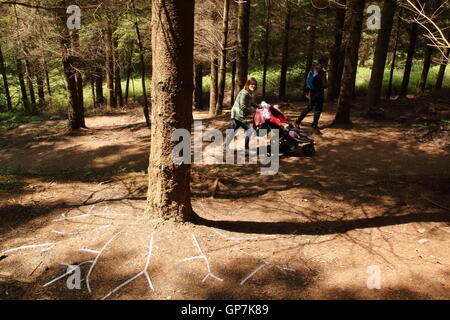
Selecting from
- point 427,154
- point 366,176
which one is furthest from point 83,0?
point 427,154

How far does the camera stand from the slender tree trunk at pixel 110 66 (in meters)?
18.1

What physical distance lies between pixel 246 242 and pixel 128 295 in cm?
185

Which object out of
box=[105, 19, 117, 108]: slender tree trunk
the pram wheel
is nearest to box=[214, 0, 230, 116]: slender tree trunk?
box=[105, 19, 117, 108]: slender tree trunk

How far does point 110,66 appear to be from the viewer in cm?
2194

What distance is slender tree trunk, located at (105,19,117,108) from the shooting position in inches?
712

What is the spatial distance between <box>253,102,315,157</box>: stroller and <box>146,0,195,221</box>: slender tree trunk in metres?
4.21

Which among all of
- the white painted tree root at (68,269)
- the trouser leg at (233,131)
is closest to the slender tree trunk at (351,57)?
the trouser leg at (233,131)

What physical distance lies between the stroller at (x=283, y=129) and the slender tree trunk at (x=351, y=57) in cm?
289

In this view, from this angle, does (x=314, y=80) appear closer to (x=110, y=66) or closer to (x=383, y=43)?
(x=383, y=43)

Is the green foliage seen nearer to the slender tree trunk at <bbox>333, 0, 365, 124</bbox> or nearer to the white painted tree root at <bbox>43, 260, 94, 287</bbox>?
the white painted tree root at <bbox>43, 260, 94, 287</bbox>

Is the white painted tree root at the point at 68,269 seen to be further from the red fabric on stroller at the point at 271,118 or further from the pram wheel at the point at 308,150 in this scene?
the pram wheel at the point at 308,150

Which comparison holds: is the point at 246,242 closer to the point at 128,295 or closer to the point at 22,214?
the point at 128,295

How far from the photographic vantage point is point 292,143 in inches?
352

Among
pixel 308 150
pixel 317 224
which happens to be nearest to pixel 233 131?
pixel 308 150
